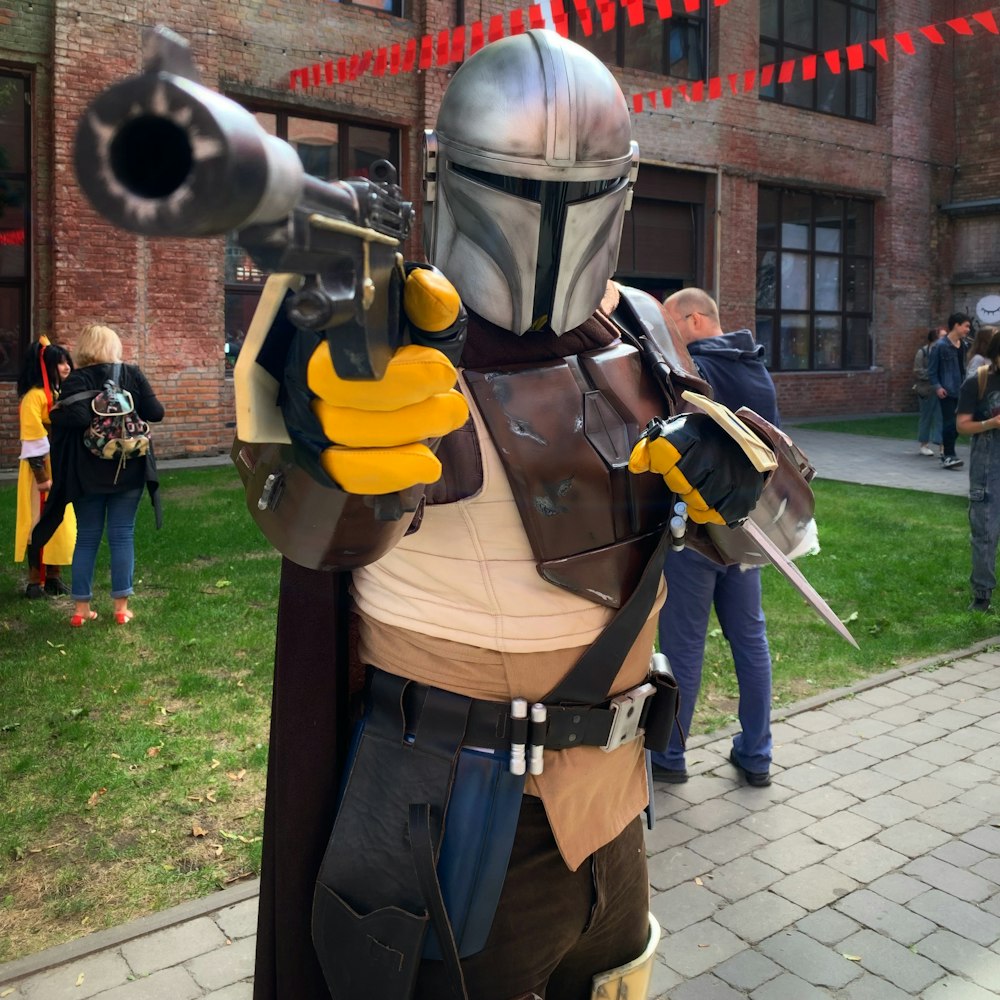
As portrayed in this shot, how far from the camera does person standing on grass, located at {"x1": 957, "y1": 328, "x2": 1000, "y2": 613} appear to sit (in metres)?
6.06

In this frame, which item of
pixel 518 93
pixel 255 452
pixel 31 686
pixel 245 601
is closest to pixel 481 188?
pixel 518 93

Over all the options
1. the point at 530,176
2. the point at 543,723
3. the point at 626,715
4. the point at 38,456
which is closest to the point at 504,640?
the point at 543,723

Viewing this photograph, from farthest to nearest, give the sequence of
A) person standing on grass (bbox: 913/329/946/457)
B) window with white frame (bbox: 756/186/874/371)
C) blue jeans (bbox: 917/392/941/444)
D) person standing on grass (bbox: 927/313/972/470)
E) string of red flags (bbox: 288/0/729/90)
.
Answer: window with white frame (bbox: 756/186/874/371), blue jeans (bbox: 917/392/941/444), person standing on grass (bbox: 913/329/946/457), person standing on grass (bbox: 927/313/972/470), string of red flags (bbox: 288/0/729/90)

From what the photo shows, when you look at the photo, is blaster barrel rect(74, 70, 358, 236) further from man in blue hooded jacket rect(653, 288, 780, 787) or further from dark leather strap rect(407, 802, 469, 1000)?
man in blue hooded jacket rect(653, 288, 780, 787)

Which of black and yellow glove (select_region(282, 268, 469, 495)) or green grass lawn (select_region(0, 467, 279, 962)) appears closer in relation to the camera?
black and yellow glove (select_region(282, 268, 469, 495))

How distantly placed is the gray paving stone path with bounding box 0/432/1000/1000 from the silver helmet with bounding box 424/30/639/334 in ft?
6.60

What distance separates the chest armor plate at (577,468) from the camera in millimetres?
1583

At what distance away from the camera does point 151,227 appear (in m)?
0.84

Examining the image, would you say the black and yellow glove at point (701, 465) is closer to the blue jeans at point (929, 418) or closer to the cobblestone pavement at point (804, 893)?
the cobblestone pavement at point (804, 893)

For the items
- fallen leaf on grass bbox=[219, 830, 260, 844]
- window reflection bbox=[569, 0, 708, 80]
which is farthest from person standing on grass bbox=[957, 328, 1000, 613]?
window reflection bbox=[569, 0, 708, 80]

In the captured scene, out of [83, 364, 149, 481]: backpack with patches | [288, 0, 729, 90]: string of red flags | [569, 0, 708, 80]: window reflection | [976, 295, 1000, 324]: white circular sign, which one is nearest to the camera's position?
[83, 364, 149, 481]: backpack with patches

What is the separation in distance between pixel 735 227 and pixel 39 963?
14.8 metres

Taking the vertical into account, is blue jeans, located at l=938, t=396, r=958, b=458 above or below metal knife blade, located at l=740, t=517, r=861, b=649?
above

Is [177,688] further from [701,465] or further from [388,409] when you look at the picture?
[388,409]
